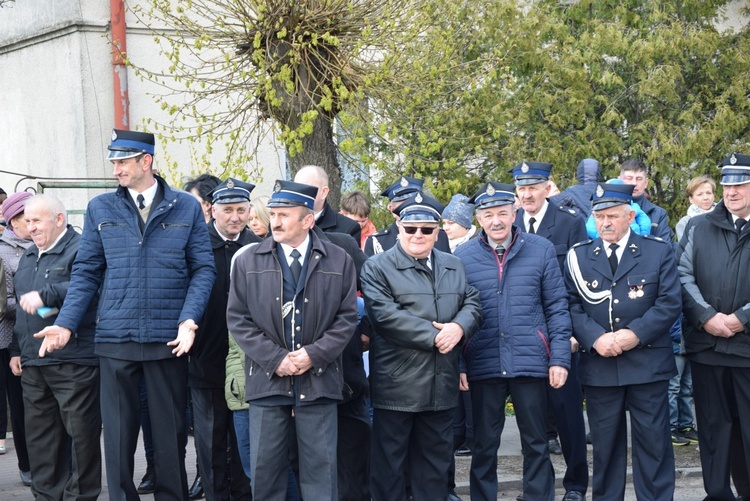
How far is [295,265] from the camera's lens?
6277 millimetres

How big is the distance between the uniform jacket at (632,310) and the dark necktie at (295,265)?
2.00 meters

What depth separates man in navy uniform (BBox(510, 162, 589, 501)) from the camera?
7.51m

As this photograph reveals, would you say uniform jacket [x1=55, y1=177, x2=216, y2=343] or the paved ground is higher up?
uniform jacket [x1=55, y1=177, x2=216, y2=343]

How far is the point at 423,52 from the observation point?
12.7 metres

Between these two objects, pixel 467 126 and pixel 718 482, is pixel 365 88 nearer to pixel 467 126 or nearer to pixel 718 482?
pixel 467 126

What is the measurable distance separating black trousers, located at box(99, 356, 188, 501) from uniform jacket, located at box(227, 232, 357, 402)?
73cm

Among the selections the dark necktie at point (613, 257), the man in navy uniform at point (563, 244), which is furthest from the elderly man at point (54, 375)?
the dark necktie at point (613, 257)

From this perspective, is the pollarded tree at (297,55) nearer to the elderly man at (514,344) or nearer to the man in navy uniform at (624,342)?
the elderly man at (514,344)

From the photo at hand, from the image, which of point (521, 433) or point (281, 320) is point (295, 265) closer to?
point (281, 320)

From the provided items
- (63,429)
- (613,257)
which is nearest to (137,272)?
(63,429)

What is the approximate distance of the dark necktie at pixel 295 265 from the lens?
20.5ft

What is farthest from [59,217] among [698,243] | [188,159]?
[188,159]

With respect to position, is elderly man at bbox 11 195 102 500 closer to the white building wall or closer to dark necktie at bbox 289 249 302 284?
dark necktie at bbox 289 249 302 284

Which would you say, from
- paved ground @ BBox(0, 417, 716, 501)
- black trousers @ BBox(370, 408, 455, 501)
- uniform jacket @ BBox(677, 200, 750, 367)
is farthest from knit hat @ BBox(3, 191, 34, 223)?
uniform jacket @ BBox(677, 200, 750, 367)
